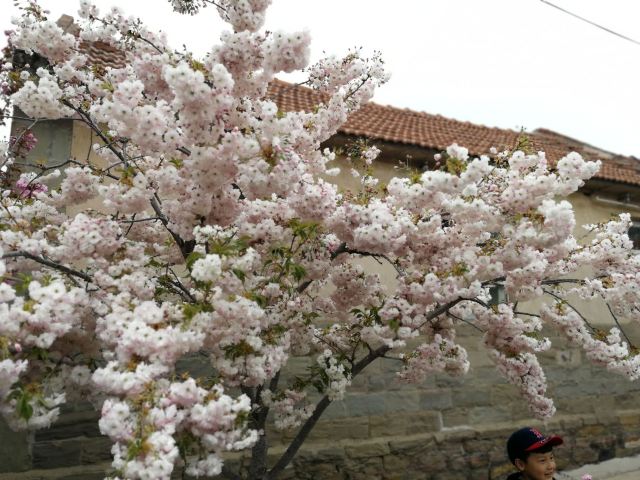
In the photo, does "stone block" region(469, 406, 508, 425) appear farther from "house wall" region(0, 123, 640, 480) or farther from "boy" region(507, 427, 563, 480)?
"boy" region(507, 427, 563, 480)

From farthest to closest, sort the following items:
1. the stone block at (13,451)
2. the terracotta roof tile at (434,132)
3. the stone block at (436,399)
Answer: the terracotta roof tile at (434,132), the stone block at (436,399), the stone block at (13,451)

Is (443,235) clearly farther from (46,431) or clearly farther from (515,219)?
(46,431)

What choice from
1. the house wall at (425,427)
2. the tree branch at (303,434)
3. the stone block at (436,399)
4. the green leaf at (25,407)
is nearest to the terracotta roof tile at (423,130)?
the house wall at (425,427)

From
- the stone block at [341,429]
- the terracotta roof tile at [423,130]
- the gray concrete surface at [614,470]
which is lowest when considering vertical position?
the gray concrete surface at [614,470]

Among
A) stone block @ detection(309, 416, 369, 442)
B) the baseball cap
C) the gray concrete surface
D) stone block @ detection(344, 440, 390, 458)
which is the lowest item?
the gray concrete surface

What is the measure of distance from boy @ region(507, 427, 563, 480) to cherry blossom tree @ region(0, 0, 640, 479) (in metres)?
0.92

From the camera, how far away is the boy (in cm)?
316

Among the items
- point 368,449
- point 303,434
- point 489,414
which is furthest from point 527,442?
point 489,414

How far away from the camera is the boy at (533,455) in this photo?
10.4 feet

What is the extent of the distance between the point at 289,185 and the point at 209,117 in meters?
0.59

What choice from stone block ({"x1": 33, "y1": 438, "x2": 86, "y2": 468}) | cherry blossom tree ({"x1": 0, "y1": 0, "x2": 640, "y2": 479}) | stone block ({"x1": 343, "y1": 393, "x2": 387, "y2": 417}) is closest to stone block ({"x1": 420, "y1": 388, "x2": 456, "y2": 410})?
stone block ({"x1": 343, "y1": 393, "x2": 387, "y2": 417})

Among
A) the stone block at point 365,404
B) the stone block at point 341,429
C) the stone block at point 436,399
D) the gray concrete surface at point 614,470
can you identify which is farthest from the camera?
the gray concrete surface at point 614,470

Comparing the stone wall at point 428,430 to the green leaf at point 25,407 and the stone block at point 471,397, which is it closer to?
the stone block at point 471,397

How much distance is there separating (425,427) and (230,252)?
4.90 metres
